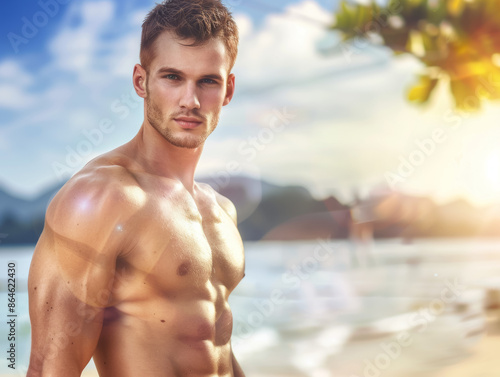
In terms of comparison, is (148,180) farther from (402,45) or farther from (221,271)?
(402,45)

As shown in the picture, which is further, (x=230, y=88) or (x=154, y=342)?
(x=230, y=88)

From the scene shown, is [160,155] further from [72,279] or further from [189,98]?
[72,279]

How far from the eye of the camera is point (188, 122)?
132 centimetres

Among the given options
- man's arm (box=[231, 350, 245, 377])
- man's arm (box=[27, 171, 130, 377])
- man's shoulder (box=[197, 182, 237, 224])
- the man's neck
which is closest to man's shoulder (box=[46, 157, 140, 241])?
man's arm (box=[27, 171, 130, 377])

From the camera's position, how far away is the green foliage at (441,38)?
1194 mm

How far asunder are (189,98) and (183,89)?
0.03 m

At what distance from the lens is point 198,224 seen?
53.8 inches

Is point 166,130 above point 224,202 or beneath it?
above

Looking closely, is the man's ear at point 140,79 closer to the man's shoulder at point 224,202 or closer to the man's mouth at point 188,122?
the man's mouth at point 188,122

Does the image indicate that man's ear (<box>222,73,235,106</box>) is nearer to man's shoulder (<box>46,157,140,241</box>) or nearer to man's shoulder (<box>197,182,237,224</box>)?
man's shoulder (<box>197,182,237,224</box>)

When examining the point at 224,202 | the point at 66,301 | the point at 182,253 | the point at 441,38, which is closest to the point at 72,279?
the point at 66,301

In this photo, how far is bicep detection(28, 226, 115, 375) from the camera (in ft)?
3.47

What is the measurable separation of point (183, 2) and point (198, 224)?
0.64 meters

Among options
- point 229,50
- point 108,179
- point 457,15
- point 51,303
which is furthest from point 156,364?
point 457,15
